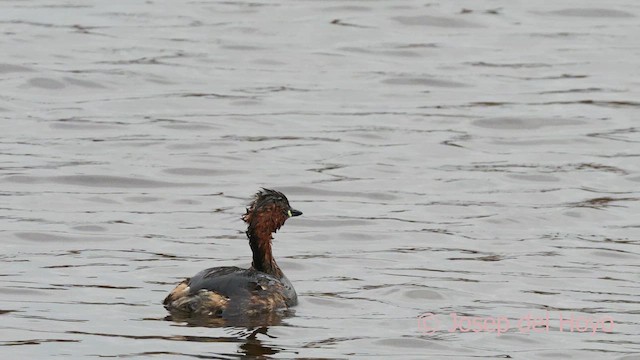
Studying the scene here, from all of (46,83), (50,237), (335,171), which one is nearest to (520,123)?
(335,171)

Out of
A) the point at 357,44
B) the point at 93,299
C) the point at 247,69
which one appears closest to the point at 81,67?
the point at 247,69

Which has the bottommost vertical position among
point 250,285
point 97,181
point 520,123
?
point 520,123

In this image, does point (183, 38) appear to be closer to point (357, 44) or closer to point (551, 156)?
point (357, 44)

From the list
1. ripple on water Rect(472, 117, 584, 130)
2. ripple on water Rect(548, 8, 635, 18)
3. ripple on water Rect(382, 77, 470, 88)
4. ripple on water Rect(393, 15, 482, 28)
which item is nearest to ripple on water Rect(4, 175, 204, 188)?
ripple on water Rect(472, 117, 584, 130)

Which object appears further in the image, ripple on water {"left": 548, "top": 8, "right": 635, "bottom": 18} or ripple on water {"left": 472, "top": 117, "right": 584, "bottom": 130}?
ripple on water {"left": 548, "top": 8, "right": 635, "bottom": 18}

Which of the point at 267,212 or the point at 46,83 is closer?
the point at 267,212

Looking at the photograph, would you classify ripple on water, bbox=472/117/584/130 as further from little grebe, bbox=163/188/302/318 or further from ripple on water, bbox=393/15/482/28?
little grebe, bbox=163/188/302/318

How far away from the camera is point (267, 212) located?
1162 centimetres

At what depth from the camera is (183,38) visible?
21703 mm

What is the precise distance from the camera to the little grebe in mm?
10758

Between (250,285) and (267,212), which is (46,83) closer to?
(267,212)

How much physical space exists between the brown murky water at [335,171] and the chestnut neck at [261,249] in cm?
38

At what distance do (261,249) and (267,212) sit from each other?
243 millimetres

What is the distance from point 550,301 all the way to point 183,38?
10904 millimetres
